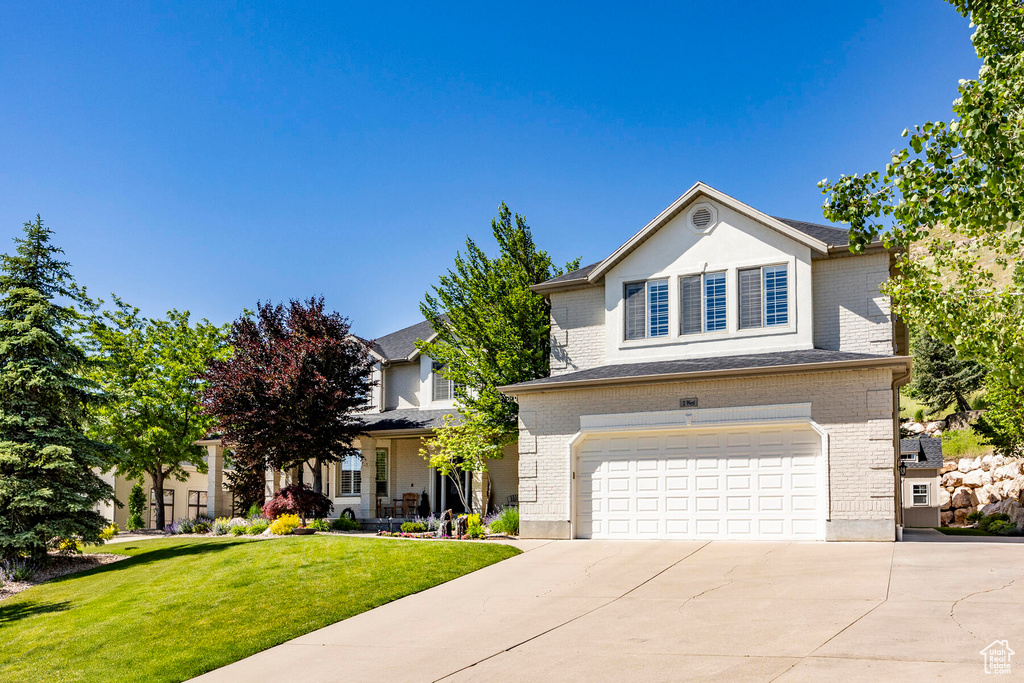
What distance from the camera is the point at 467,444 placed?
2434 centimetres

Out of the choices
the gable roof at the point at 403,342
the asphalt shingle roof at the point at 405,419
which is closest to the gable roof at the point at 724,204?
the asphalt shingle roof at the point at 405,419

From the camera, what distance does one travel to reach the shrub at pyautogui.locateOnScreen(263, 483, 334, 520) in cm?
2453

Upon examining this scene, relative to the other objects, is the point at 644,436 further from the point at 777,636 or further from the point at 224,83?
the point at 224,83

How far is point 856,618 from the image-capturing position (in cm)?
1020

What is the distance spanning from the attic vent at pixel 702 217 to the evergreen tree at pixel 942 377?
115 ft

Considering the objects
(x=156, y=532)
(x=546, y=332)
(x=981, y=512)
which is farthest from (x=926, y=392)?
(x=156, y=532)

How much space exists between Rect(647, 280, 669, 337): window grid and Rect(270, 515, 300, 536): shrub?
11563mm

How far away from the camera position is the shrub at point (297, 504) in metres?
24.5

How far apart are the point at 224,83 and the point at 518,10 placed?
26.1 feet

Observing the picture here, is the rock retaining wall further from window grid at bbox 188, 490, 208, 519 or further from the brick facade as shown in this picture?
window grid at bbox 188, 490, 208, 519

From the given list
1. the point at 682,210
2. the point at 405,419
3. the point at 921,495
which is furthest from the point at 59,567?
the point at 921,495

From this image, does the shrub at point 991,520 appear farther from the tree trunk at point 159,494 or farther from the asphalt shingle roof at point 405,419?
the tree trunk at point 159,494

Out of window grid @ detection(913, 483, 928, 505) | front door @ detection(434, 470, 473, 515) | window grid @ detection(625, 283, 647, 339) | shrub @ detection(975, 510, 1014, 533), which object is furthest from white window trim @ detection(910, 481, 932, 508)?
front door @ detection(434, 470, 473, 515)

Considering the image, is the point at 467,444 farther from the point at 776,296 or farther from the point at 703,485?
the point at 776,296
